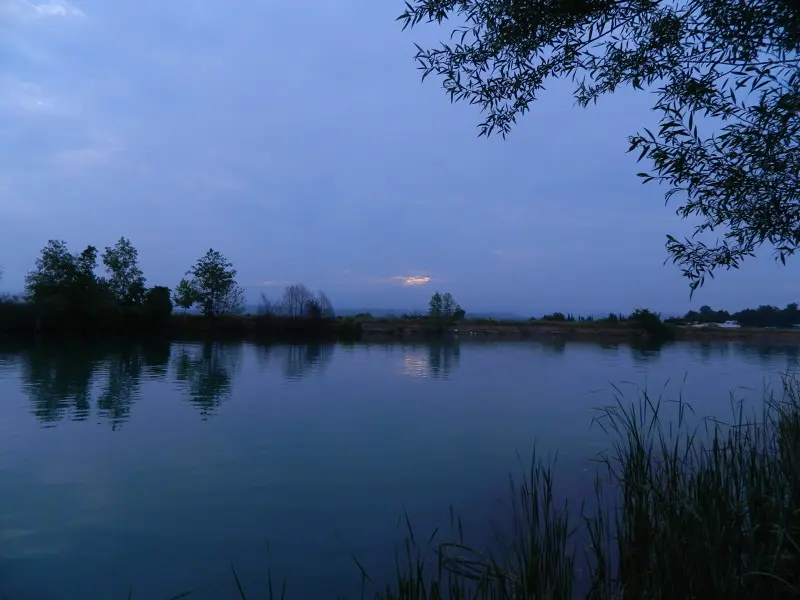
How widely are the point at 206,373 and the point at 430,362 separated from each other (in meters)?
9.87

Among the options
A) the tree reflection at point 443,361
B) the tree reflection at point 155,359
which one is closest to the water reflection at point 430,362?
the tree reflection at point 443,361

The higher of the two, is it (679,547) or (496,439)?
(679,547)

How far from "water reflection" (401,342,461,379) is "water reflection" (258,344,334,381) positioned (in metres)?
3.46

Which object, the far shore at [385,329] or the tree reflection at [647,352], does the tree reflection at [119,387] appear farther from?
the tree reflection at [647,352]

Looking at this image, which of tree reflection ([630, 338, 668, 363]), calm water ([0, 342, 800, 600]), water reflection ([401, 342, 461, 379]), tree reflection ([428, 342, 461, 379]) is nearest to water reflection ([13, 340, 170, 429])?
calm water ([0, 342, 800, 600])

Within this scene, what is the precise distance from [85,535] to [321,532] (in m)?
2.31

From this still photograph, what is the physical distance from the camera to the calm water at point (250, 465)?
5023 millimetres

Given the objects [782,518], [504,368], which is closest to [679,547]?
[782,518]

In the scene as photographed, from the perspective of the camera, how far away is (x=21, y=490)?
6887 millimetres

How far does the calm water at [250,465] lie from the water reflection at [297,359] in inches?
61.7

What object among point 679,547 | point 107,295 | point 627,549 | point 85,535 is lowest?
point 85,535

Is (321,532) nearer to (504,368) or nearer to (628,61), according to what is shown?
(628,61)

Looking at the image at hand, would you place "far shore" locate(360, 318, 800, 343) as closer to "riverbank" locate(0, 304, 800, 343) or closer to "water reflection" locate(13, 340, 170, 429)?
"riverbank" locate(0, 304, 800, 343)

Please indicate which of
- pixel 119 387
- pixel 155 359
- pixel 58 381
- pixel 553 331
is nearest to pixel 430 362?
pixel 155 359
